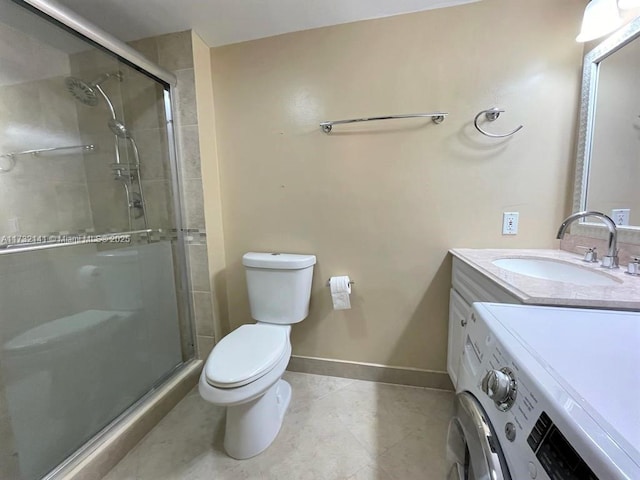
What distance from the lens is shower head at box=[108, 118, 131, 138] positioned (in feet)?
5.00

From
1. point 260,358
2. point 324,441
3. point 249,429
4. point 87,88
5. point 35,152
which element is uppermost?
point 87,88

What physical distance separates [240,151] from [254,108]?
0.85ft

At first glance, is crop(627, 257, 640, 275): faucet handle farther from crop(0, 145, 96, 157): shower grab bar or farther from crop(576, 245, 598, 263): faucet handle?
crop(0, 145, 96, 157): shower grab bar

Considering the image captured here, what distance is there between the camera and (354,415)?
1399mm

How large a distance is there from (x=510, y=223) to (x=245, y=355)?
143cm

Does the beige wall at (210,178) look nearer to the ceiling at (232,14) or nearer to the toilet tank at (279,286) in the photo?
the ceiling at (232,14)

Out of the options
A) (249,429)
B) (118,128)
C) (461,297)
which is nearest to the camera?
(249,429)

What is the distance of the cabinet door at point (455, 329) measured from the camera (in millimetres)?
1273

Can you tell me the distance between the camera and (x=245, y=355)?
46.4 inches

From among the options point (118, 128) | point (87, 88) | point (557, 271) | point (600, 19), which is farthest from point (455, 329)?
point (87, 88)

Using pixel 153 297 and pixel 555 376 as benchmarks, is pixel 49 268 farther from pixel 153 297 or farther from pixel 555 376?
pixel 555 376

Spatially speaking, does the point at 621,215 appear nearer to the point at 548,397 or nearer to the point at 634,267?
the point at 634,267

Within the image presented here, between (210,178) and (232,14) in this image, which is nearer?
(232,14)

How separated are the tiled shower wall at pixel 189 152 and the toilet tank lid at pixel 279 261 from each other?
322 millimetres
